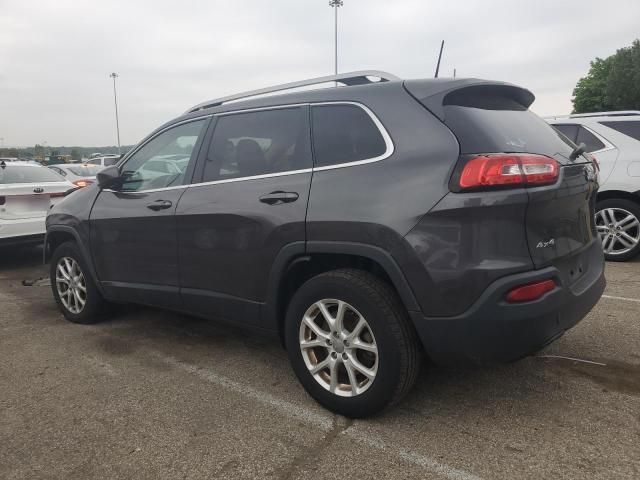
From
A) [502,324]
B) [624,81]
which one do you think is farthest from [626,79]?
[502,324]

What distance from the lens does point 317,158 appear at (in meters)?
2.85

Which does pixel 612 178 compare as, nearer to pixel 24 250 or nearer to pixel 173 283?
pixel 173 283

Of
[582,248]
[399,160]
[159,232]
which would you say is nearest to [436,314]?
[399,160]

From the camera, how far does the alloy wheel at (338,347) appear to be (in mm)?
2625

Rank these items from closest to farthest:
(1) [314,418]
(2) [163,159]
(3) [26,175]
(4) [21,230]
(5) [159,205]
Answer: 1. (1) [314,418]
2. (5) [159,205]
3. (2) [163,159]
4. (4) [21,230]
5. (3) [26,175]

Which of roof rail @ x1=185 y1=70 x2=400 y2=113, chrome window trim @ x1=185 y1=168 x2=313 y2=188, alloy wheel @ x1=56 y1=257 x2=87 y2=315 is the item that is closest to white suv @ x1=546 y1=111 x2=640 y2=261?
roof rail @ x1=185 y1=70 x2=400 y2=113

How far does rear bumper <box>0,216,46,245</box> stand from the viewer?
6566 millimetres

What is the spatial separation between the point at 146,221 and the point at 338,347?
1802 millimetres

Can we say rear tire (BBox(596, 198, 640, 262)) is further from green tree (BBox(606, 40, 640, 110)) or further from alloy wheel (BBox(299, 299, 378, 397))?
green tree (BBox(606, 40, 640, 110))

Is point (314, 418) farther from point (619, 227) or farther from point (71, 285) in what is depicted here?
point (619, 227)

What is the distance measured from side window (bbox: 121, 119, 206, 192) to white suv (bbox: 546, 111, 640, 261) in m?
4.59

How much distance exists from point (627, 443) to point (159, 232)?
2.99 meters

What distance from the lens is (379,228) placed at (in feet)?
8.14

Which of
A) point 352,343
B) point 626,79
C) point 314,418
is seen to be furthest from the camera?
point 626,79
